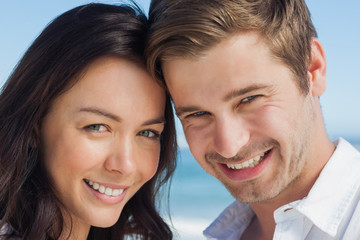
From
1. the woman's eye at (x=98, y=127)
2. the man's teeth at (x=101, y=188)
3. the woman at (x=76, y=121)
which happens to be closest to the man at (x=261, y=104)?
the woman at (x=76, y=121)

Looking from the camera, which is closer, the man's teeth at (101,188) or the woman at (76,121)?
the woman at (76,121)

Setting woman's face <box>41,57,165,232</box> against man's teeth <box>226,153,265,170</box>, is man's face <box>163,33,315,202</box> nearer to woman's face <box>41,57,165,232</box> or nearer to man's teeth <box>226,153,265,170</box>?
man's teeth <box>226,153,265,170</box>

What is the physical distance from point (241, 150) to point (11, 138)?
120 centimetres

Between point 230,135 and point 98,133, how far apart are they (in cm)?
68

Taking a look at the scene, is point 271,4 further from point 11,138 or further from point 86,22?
point 11,138

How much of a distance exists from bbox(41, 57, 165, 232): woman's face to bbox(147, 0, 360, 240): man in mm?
166

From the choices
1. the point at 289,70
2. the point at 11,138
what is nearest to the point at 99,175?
the point at 11,138

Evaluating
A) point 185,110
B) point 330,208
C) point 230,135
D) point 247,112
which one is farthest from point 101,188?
point 330,208

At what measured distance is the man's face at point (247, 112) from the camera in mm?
2387

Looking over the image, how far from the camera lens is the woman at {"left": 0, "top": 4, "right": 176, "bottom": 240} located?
2531 millimetres

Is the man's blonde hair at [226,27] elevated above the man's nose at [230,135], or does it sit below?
above

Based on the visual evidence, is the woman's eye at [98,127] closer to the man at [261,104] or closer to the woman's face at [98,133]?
the woman's face at [98,133]

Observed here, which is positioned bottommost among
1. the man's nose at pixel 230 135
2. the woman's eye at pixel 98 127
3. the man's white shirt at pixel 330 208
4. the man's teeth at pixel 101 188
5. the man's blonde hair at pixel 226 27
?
the man's teeth at pixel 101 188

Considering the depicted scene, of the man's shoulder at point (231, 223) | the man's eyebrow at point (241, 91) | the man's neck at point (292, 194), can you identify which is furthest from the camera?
the man's shoulder at point (231, 223)
